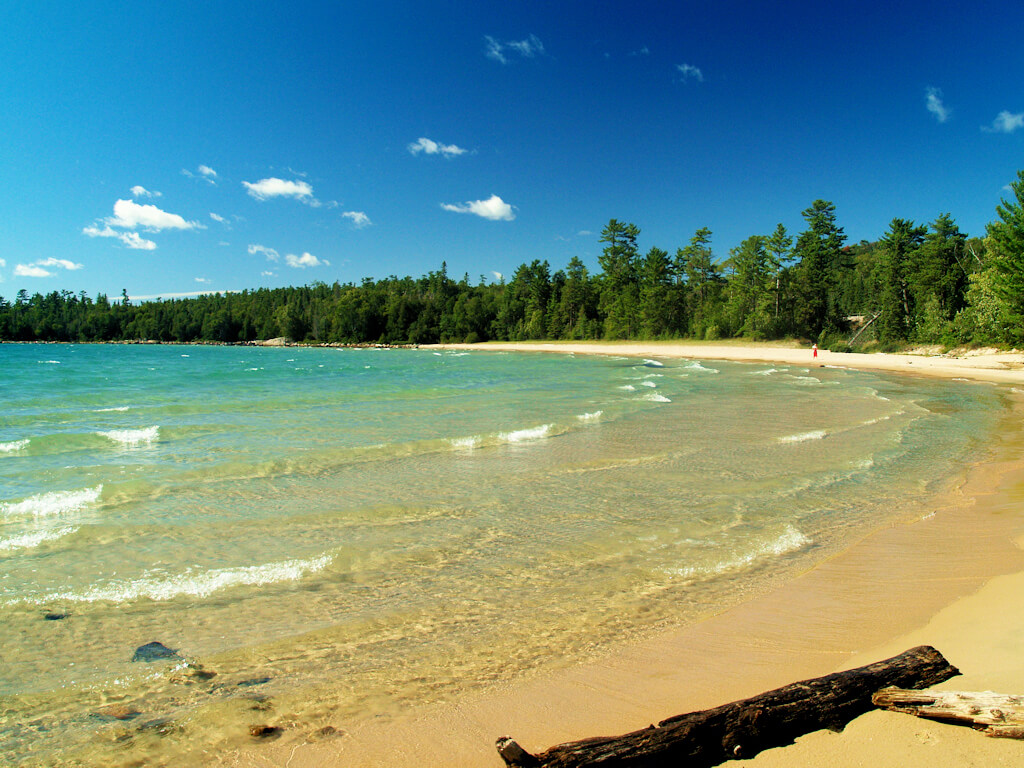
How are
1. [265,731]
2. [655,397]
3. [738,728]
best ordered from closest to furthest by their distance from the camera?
1. [738,728]
2. [265,731]
3. [655,397]

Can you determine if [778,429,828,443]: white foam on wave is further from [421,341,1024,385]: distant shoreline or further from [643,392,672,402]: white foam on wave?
[421,341,1024,385]: distant shoreline

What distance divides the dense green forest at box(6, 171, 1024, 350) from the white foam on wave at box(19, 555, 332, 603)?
4294 cm

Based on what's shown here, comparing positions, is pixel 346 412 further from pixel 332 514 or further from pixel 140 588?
pixel 140 588

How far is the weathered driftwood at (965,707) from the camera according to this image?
280 cm

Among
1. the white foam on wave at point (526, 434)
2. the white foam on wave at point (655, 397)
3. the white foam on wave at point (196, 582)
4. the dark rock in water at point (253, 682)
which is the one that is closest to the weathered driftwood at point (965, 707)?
the dark rock in water at point (253, 682)

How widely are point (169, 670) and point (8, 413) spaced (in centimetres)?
2011

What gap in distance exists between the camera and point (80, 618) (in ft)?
15.6

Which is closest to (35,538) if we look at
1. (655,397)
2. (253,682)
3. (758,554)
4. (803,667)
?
(253,682)

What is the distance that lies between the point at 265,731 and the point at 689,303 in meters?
91.3

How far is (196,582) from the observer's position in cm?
553

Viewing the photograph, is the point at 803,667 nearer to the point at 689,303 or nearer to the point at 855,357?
the point at 855,357

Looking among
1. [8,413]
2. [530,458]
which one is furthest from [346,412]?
[8,413]

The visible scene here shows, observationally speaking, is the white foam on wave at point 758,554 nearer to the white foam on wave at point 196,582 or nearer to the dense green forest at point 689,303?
the white foam on wave at point 196,582

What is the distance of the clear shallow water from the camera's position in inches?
147
